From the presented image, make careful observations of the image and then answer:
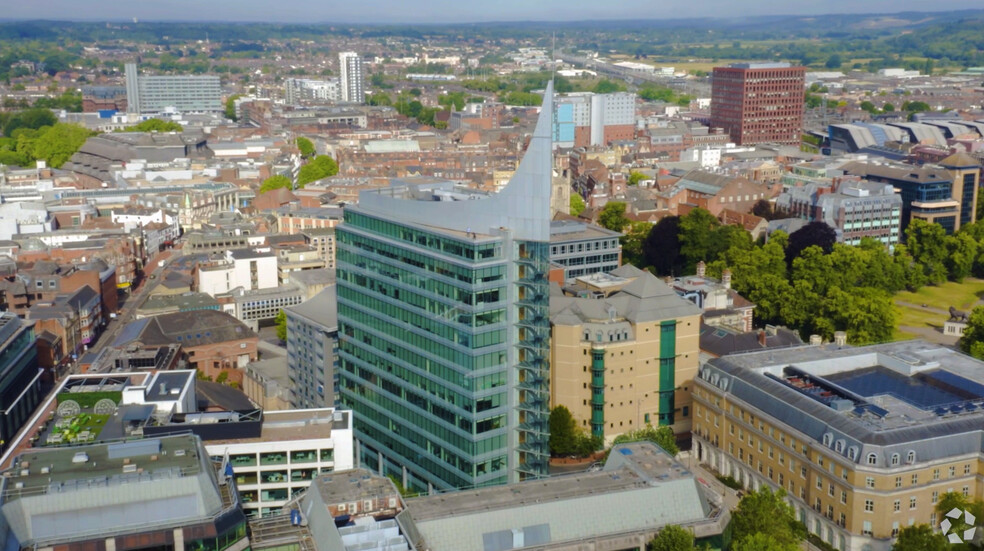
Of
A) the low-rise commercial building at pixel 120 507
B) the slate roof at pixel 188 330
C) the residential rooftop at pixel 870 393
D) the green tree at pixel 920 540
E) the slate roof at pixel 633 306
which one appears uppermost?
the slate roof at pixel 633 306

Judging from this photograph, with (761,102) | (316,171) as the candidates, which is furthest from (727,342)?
(761,102)

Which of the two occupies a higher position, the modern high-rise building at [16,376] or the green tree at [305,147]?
the green tree at [305,147]

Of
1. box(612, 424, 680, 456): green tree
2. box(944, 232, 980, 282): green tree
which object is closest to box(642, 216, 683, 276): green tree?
box(944, 232, 980, 282): green tree

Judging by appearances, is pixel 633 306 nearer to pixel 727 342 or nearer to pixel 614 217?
pixel 727 342

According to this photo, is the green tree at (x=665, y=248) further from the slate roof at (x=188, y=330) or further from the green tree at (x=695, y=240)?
the slate roof at (x=188, y=330)

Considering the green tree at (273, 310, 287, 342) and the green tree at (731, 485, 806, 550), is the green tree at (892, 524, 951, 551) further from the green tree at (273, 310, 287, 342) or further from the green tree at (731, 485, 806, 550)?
the green tree at (273, 310, 287, 342)

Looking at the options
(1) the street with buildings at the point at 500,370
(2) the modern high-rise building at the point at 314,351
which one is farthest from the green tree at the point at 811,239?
(2) the modern high-rise building at the point at 314,351
